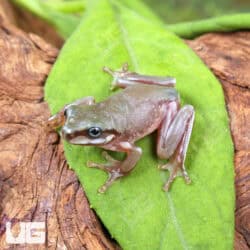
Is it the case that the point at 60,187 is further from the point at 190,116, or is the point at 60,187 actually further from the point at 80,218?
the point at 190,116

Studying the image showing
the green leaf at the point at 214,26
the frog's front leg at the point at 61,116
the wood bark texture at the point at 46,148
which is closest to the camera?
the wood bark texture at the point at 46,148

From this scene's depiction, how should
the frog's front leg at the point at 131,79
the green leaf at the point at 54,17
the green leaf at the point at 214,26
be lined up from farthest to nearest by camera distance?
the green leaf at the point at 54,17
the green leaf at the point at 214,26
the frog's front leg at the point at 131,79

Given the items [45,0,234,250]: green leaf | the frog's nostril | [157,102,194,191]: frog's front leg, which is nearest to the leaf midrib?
[45,0,234,250]: green leaf

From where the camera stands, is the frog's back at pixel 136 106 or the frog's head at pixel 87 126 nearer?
the frog's head at pixel 87 126

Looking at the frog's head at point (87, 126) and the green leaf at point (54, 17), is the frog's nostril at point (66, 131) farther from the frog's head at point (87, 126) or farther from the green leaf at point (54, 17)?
the green leaf at point (54, 17)

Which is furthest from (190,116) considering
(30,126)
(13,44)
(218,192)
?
(13,44)

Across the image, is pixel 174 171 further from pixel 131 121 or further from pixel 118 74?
pixel 118 74

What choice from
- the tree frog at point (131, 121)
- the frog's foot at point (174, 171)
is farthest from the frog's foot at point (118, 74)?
the frog's foot at point (174, 171)

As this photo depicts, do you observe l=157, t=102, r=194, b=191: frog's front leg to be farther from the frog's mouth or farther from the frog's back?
the frog's mouth

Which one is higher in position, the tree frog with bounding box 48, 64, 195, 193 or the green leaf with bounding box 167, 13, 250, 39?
the green leaf with bounding box 167, 13, 250, 39

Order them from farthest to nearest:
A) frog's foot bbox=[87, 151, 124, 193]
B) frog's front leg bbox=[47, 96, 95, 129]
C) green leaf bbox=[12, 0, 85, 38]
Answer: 1. green leaf bbox=[12, 0, 85, 38]
2. frog's front leg bbox=[47, 96, 95, 129]
3. frog's foot bbox=[87, 151, 124, 193]
